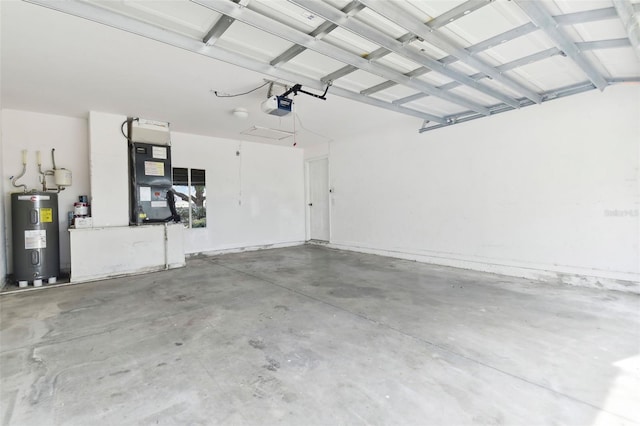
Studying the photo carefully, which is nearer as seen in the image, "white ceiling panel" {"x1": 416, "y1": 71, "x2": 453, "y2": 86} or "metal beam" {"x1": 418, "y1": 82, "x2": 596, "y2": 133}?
"white ceiling panel" {"x1": 416, "y1": 71, "x2": 453, "y2": 86}

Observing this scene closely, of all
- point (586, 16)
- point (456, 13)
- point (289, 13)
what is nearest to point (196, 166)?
point (289, 13)

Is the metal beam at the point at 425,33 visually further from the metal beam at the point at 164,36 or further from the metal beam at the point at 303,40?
the metal beam at the point at 164,36

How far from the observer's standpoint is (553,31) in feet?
7.91

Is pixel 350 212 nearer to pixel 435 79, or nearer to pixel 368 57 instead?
pixel 435 79

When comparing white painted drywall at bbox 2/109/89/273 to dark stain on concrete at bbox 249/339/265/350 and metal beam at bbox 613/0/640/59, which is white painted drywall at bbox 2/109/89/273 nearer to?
dark stain on concrete at bbox 249/339/265/350

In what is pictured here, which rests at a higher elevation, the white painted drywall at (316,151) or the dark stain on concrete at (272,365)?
the white painted drywall at (316,151)

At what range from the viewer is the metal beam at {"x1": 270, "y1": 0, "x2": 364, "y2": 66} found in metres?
2.18

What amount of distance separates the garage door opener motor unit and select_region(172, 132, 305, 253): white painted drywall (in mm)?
938

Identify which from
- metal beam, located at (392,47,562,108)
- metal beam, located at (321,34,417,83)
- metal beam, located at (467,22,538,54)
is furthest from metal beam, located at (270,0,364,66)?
metal beam, located at (392,47,562,108)

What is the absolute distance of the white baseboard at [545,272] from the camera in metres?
3.62

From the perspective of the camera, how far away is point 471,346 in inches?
91.7

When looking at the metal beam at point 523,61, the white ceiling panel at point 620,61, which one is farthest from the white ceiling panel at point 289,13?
the white ceiling panel at point 620,61

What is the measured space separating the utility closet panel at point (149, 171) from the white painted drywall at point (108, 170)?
0.12 m

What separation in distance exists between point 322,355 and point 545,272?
3.80m
